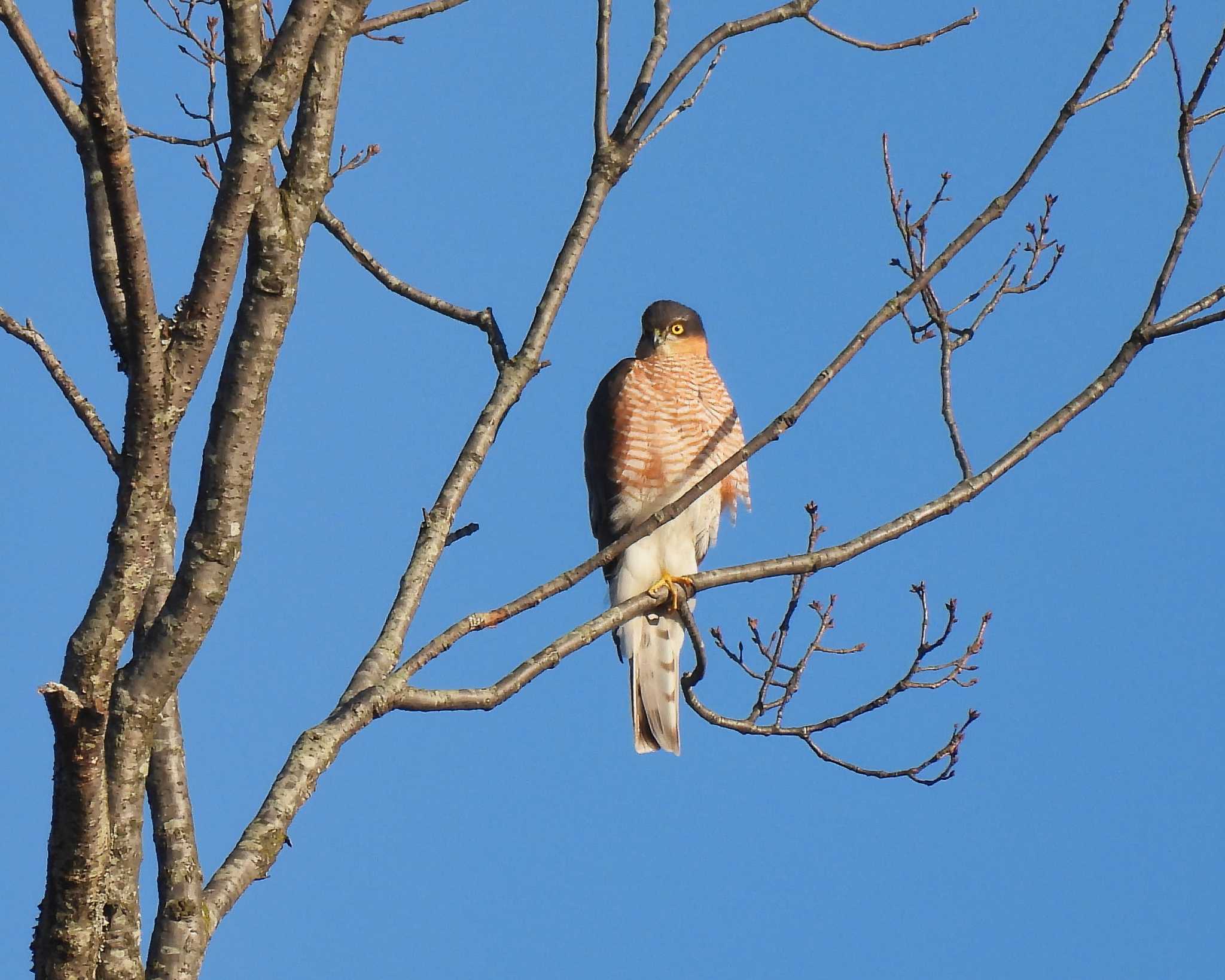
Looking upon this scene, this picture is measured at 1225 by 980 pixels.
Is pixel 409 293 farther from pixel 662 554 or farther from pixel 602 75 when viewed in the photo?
pixel 662 554

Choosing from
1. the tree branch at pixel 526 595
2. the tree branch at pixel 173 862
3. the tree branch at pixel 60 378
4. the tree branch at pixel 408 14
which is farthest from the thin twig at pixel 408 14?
the tree branch at pixel 173 862

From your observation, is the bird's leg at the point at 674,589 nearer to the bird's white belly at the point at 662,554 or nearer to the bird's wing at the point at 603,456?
the bird's white belly at the point at 662,554

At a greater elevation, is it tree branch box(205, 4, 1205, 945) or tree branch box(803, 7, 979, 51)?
tree branch box(803, 7, 979, 51)

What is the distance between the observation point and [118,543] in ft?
7.97

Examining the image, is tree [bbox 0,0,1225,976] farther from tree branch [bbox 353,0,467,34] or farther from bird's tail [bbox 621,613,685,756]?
bird's tail [bbox 621,613,685,756]

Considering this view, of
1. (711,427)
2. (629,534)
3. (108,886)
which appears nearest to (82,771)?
(108,886)

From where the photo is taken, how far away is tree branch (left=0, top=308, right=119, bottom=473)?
2.98 metres

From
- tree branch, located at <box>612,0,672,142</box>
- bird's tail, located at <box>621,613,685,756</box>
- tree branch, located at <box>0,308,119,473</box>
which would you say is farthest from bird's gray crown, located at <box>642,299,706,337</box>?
tree branch, located at <box>0,308,119,473</box>

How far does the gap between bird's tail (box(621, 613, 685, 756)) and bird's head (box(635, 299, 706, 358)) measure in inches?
50.6

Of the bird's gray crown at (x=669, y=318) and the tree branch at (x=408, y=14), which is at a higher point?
the bird's gray crown at (x=669, y=318)

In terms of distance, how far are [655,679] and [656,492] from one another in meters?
0.78

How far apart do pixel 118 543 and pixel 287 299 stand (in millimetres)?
519

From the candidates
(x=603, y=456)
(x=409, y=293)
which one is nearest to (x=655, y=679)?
(x=603, y=456)

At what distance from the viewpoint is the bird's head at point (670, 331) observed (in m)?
6.62
